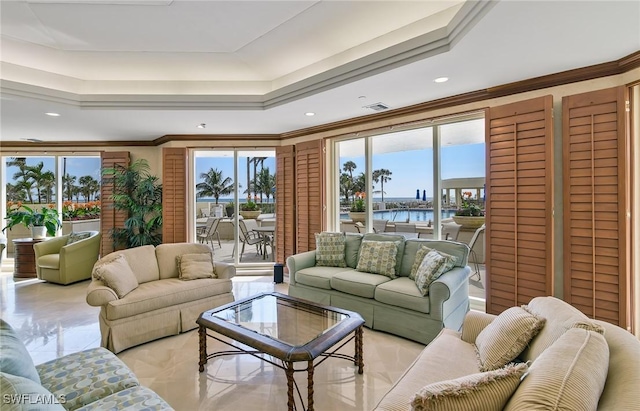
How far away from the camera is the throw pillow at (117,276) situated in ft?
9.65

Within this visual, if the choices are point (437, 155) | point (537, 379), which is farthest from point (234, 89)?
point (537, 379)

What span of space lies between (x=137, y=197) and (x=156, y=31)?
342cm

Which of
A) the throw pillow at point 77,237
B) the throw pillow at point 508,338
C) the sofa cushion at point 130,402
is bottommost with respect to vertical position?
the sofa cushion at point 130,402

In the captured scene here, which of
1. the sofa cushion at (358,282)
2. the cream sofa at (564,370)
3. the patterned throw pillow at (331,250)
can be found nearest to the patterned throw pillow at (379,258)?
the sofa cushion at (358,282)

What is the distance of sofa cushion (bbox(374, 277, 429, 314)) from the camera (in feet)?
9.53

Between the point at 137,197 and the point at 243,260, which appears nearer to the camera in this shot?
the point at 137,197

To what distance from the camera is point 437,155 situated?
4.00 meters

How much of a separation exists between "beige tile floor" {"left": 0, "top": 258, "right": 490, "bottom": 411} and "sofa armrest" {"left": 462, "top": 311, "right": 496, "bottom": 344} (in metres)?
0.71

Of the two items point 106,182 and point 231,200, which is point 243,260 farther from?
point 106,182

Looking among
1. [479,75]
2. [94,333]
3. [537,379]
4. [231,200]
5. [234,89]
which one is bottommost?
[94,333]

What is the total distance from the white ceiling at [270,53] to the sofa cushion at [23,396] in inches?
102

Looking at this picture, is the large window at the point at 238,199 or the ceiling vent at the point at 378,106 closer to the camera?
the ceiling vent at the point at 378,106

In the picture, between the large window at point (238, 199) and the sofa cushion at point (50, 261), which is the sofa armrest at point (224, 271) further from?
the sofa cushion at point (50, 261)

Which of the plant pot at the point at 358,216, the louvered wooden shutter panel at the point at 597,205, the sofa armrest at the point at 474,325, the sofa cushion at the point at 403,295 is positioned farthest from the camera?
the plant pot at the point at 358,216
